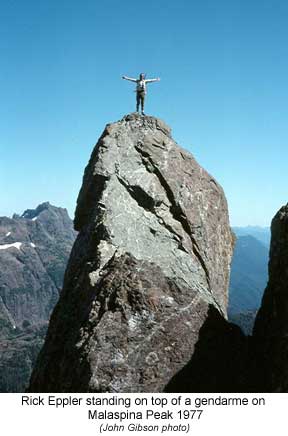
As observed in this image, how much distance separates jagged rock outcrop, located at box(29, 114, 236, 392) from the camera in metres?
22.4

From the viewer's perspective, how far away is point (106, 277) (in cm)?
2502

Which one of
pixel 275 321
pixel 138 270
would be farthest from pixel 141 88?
pixel 275 321

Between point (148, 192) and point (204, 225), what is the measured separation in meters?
4.87

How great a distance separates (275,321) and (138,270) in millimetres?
7494

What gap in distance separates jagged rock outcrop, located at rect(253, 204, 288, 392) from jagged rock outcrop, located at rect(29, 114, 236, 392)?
2141 mm

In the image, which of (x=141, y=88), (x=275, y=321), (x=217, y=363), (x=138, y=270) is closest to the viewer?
(x=275, y=321)

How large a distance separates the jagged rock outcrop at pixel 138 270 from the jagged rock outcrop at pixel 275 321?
2.14 meters

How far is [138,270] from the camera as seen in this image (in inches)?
1005

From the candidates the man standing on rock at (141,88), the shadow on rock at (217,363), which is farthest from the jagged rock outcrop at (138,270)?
the man standing on rock at (141,88)

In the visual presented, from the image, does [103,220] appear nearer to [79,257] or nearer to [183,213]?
[79,257]

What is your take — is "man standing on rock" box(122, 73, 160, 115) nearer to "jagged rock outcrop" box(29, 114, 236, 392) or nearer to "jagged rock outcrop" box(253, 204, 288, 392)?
"jagged rock outcrop" box(29, 114, 236, 392)

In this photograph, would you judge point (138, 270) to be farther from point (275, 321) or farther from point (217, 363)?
point (275, 321)

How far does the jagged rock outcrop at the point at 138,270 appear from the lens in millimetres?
22391
